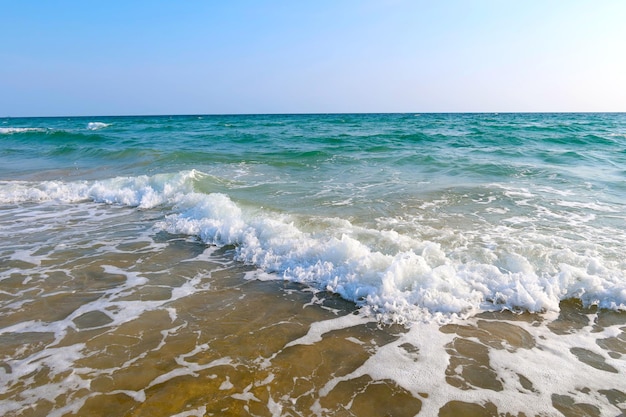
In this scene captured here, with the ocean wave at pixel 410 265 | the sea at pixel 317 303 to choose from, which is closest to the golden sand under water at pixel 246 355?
the sea at pixel 317 303

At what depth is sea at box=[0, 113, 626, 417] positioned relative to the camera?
3303mm

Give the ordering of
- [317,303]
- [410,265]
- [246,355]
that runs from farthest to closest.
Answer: [410,265] < [317,303] < [246,355]

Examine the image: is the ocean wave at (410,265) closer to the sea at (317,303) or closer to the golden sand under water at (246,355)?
the sea at (317,303)

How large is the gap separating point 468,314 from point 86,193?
10902mm

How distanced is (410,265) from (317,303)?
1.45m

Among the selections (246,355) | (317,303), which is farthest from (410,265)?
(246,355)

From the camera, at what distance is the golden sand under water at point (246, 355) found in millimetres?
3168

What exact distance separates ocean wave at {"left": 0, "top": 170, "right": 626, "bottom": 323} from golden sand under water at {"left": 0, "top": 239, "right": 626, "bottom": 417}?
0.28 metres

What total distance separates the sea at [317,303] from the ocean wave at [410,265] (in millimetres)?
29

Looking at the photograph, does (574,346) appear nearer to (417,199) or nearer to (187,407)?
(187,407)

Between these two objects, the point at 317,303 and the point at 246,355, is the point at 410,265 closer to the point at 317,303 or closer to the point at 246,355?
the point at 317,303

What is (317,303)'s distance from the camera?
4.96 meters

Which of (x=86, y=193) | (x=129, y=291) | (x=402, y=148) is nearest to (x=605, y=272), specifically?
(x=129, y=291)

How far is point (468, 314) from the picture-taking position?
15.1ft
